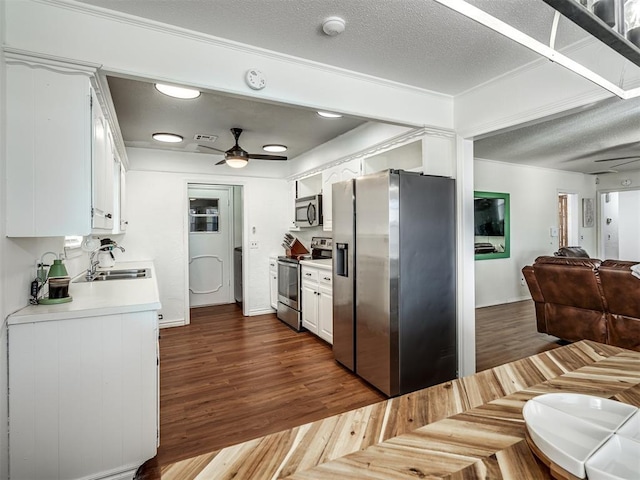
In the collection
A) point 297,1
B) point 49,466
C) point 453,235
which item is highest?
point 297,1

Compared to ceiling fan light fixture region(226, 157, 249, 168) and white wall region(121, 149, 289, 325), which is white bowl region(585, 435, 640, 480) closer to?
ceiling fan light fixture region(226, 157, 249, 168)

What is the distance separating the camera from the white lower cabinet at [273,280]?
17.3 ft

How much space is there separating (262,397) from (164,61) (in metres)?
2.45

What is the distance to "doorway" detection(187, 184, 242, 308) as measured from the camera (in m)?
5.98

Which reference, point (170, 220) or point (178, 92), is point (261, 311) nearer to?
point (170, 220)

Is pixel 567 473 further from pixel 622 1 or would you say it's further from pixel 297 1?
pixel 297 1

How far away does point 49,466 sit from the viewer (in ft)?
5.39

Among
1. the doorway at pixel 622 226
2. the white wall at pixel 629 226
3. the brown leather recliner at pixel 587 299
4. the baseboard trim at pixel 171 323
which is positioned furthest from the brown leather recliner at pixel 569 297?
the white wall at pixel 629 226

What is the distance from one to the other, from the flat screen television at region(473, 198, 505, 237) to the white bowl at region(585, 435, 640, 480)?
18.5ft

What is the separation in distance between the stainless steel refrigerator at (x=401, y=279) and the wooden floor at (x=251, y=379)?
14.4 inches

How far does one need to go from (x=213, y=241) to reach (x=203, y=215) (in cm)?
50

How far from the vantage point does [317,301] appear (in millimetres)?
4000

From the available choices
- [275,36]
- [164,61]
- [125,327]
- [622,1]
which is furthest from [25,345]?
[622,1]

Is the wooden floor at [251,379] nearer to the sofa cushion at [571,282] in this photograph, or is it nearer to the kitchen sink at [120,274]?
the sofa cushion at [571,282]
